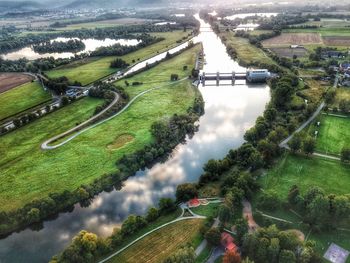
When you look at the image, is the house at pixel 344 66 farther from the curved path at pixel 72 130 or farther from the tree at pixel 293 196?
the tree at pixel 293 196

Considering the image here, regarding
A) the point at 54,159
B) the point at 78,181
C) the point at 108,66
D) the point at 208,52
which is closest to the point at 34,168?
the point at 54,159

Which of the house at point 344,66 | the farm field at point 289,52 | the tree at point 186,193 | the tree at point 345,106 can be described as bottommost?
the tree at point 186,193

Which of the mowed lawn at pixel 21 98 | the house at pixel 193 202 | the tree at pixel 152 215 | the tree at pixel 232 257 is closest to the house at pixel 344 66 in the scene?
the house at pixel 193 202

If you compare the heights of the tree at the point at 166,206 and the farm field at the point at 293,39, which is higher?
the farm field at the point at 293,39

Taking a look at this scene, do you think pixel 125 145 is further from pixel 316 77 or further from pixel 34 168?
pixel 316 77

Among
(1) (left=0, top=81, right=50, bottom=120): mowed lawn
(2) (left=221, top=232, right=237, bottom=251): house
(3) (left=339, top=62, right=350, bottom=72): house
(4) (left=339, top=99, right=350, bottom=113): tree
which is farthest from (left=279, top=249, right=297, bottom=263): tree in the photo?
(3) (left=339, top=62, right=350, bottom=72): house

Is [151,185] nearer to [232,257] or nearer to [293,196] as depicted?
[232,257]
